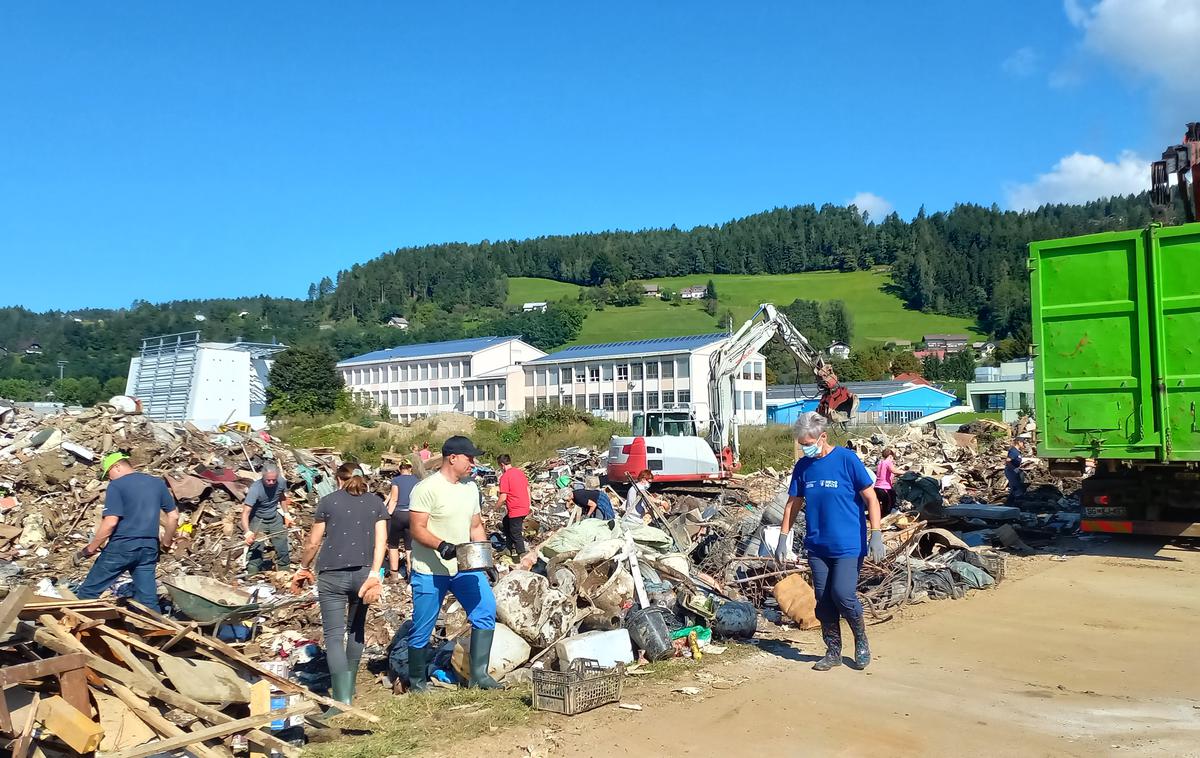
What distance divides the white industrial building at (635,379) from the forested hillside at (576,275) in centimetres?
2916

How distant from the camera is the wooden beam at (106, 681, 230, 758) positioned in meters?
4.14

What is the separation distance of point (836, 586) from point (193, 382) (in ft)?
115

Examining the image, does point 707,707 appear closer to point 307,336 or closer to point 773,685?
point 773,685

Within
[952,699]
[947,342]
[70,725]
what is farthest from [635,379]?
[70,725]

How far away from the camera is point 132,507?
6.75 meters

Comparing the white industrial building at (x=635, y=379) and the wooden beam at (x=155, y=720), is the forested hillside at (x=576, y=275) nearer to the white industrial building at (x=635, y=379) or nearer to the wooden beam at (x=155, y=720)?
the white industrial building at (x=635, y=379)

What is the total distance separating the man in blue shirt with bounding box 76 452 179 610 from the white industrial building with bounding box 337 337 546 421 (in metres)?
50.3

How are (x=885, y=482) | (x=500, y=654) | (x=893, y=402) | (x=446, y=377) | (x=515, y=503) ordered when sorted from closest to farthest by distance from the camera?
(x=500, y=654) < (x=515, y=503) < (x=885, y=482) < (x=893, y=402) < (x=446, y=377)

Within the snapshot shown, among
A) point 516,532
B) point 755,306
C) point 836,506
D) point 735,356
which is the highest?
point 755,306

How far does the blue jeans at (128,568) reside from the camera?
666 cm

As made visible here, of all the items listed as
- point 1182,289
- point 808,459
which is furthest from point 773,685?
point 1182,289

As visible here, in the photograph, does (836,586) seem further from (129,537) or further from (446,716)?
(129,537)

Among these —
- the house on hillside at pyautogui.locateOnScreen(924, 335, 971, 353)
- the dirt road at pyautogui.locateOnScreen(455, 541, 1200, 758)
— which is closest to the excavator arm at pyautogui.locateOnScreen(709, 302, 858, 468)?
the dirt road at pyautogui.locateOnScreen(455, 541, 1200, 758)

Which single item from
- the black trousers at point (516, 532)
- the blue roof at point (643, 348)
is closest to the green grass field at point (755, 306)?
the blue roof at point (643, 348)
